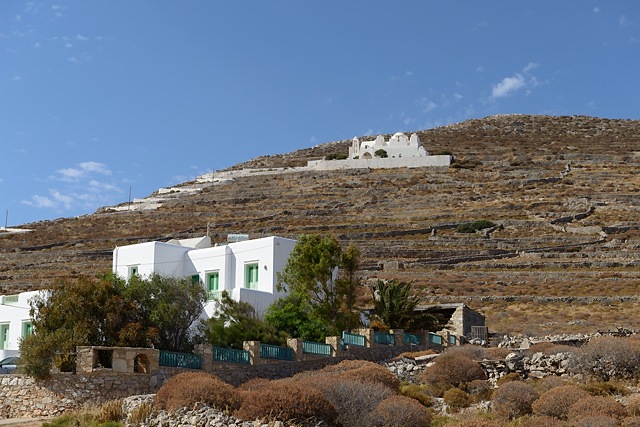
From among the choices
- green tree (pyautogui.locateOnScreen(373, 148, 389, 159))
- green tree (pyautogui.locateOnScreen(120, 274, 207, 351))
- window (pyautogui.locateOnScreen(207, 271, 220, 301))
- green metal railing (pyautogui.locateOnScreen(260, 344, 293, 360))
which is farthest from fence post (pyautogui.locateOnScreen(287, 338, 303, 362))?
green tree (pyautogui.locateOnScreen(373, 148, 389, 159))

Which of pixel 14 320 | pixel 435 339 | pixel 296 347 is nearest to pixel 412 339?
pixel 435 339

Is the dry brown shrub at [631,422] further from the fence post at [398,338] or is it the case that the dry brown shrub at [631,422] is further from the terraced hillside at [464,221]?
the terraced hillside at [464,221]

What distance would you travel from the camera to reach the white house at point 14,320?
35.3 m

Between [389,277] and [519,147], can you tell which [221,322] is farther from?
[519,147]

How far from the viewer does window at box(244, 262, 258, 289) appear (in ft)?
108

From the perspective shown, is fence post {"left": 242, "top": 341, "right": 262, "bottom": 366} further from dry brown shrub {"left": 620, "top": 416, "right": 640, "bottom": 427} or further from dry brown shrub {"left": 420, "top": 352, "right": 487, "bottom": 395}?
dry brown shrub {"left": 620, "top": 416, "right": 640, "bottom": 427}

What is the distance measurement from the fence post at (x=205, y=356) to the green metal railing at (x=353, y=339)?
250 inches

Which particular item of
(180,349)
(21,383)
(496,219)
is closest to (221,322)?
(180,349)

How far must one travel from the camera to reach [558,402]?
15398 mm

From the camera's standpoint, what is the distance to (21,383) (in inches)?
830

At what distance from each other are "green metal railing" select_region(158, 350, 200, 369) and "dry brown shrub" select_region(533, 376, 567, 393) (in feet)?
30.1

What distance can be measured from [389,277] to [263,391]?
3760 centimetres

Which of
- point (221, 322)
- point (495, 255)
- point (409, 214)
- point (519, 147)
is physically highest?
point (519, 147)

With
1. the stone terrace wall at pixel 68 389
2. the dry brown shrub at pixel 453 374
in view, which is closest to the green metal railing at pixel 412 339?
the dry brown shrub at pixel 453 374
